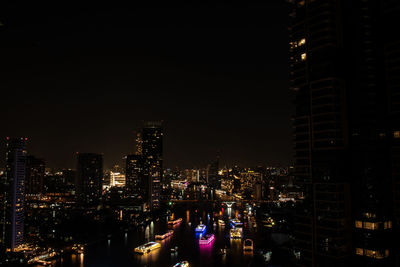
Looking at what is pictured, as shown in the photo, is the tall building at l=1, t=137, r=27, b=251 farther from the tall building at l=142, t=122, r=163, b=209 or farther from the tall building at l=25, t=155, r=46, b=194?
the tall building at l=142, t=122, r=163, b=209

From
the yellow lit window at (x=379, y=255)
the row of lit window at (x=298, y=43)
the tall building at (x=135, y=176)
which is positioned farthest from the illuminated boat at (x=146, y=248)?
the tall building at (x=135, y=176)

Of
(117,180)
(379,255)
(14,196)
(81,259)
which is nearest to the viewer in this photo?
(379,255)

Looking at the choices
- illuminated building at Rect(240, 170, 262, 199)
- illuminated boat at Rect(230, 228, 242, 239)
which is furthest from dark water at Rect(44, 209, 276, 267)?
illuminated building at Rect(240, 170, 262, 199)

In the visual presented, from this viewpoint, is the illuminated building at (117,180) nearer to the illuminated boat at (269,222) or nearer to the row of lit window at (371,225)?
the illuminated boat at (269,222)

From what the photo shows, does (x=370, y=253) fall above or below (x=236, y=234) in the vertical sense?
above

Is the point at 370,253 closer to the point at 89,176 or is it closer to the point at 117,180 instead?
the point at 89,176

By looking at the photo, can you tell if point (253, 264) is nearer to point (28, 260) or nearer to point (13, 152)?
point (28, 260)

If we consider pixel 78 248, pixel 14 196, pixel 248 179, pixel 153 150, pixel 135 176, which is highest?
pixel 153 150

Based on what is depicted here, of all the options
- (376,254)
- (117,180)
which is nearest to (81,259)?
(376,254)
